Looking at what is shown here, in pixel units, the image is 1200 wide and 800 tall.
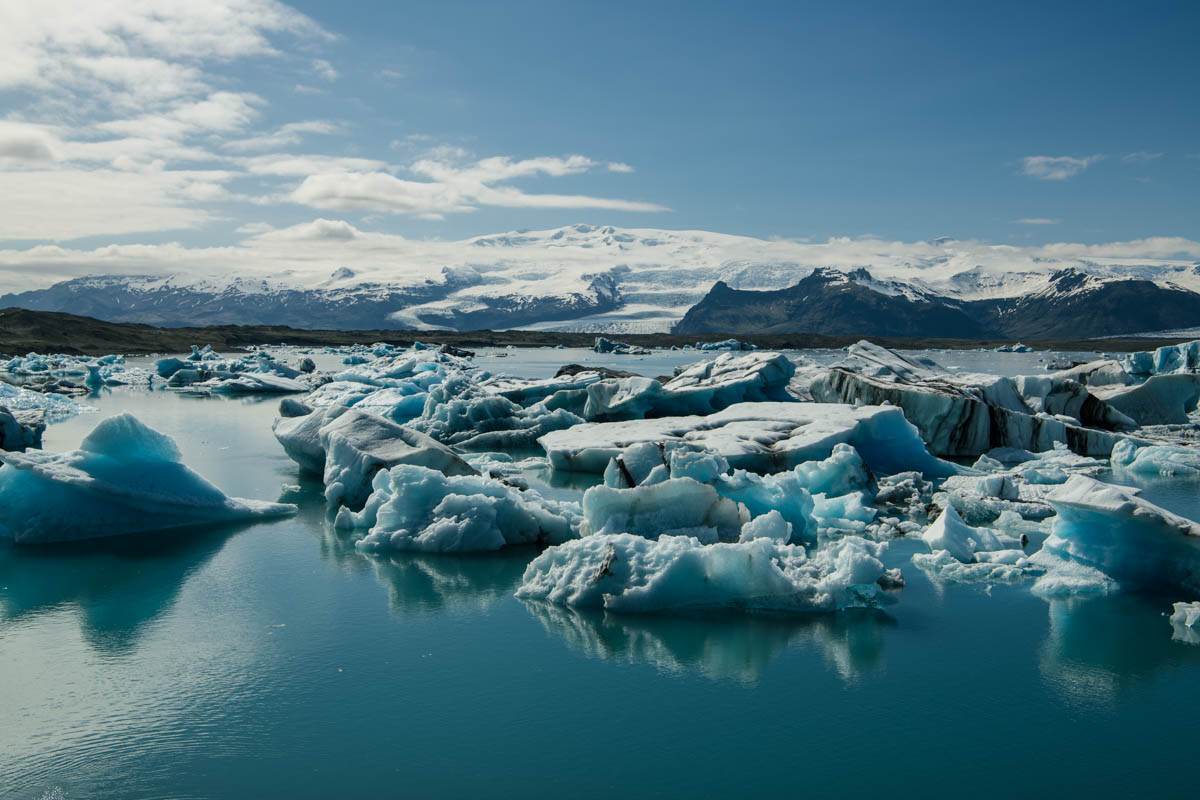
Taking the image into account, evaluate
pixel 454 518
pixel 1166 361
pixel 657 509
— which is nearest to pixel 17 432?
pixel 454 518

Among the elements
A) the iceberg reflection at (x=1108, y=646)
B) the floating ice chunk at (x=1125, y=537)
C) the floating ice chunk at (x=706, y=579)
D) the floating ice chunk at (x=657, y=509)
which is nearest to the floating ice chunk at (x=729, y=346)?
the floating ice chunk at (x=657, y=509)

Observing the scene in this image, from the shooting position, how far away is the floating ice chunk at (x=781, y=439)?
27.0ft

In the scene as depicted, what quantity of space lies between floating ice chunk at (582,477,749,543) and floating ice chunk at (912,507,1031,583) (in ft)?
4.12

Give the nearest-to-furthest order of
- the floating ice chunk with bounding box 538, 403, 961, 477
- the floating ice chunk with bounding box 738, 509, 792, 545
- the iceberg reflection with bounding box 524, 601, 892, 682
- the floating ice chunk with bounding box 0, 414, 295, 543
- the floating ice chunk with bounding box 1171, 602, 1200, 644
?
the iceberg reflection with bounding box 524, 601, 892, 682
the floating ice chunk with bounding box 1171, 602, 1200, 644
the floating ice chunk with bounding box 738, 509, 792, 545
the floating ice chunk with bounding box 0, 414, 295, 543
the floating ice chunk with bounding box 538, 403, 961, 477

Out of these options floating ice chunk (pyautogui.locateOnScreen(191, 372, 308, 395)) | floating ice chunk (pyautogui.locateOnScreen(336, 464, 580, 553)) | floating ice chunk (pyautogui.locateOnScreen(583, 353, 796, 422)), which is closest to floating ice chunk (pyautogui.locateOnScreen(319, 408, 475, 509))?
floating ice chunk (pyautogui.locateOnScreen(336, 464, 580, 553))

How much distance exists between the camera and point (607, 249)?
176 m

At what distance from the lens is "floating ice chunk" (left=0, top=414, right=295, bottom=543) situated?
19.3 ft

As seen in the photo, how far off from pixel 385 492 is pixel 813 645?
3470 millimetres

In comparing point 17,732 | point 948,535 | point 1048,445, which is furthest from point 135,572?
point 1048,445

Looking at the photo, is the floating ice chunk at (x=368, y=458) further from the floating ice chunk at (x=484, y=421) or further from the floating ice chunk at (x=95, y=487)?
the floating ice chunk at (x=484, y=421)

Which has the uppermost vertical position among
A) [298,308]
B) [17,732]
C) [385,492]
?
[298,308]

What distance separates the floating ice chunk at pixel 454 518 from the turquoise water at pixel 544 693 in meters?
0.43

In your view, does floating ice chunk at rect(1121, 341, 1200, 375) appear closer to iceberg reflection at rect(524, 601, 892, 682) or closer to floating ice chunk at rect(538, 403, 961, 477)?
floating ice chunk at rect(538, 403, 961, 477)

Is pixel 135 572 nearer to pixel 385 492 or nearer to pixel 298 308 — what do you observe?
pixel 385 492
